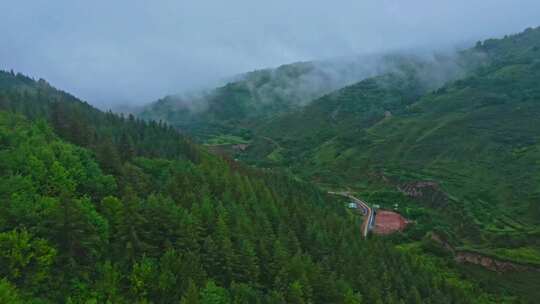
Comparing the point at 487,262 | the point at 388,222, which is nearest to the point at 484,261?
the point at 487,262

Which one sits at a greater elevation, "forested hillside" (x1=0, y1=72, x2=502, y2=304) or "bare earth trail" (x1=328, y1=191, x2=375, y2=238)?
"forested hillside" (x1=0, y1=72, x2=502, y2=304)

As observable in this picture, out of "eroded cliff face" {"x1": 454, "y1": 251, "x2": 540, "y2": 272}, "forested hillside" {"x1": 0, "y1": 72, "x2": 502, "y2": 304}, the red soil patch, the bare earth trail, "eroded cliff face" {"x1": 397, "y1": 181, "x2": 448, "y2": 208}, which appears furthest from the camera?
"eroded cliff face" {"x1": 397, "y1": 181, "x2": 448, "y2": 208}

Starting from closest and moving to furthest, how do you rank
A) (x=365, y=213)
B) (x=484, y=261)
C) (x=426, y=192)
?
(x=484, y=261) < (x=365, y=213) < (x=426, y=192)

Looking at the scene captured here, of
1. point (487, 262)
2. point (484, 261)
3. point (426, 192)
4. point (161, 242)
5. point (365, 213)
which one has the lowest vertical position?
point (487, 262)

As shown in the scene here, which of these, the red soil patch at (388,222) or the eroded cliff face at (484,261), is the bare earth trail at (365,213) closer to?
the red soil patch at (388,222)

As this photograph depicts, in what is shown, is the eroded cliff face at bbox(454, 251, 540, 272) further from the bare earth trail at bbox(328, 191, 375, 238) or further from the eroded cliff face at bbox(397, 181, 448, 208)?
the eroded cliff face at bbox(397, 181, 448, 208)

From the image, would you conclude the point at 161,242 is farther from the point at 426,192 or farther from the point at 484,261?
the point at 426,192

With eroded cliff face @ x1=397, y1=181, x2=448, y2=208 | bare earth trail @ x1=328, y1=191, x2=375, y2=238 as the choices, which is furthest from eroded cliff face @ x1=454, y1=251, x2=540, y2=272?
eroded cliff face @ x1=397, y1=181, x2=448, y2=208

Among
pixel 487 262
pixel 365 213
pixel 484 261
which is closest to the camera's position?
pixel 487 262
